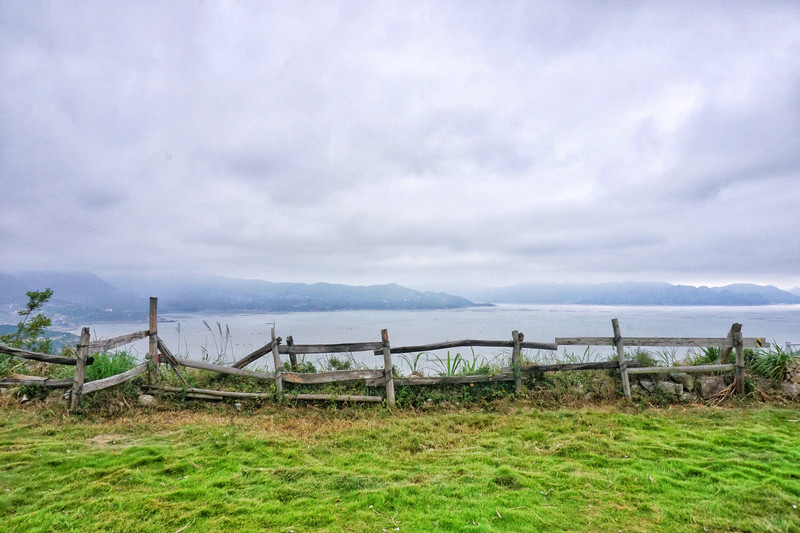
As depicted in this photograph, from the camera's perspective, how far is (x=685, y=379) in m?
7.51

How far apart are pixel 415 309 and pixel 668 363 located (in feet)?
196

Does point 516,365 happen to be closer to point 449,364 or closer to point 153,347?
point 449,364

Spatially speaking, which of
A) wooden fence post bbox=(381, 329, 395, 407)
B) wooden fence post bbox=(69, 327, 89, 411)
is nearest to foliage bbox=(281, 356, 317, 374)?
wooden fence post bbox=(381, 329, 395, 407)

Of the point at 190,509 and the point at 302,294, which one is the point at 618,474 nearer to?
the point at 190,509

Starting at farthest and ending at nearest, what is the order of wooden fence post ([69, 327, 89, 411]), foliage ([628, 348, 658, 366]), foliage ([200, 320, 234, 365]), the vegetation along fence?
foliage ([200, 320, 234, 365]), foliage ([628, 348, 658, 366]), the vegetation along fence, wooden fence post ([69, 327, 89, 411])

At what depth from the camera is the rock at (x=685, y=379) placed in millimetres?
7445

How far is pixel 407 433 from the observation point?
5.68 metres

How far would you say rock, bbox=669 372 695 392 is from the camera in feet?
24.4

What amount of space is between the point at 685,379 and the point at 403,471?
22.3ft

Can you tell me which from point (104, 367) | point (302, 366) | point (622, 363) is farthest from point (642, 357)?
point (104, 367)

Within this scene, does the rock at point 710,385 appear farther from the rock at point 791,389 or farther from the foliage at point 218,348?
the foliage at point 218,348

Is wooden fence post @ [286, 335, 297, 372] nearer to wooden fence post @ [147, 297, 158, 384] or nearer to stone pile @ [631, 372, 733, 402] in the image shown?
wooden fence post @ [147, 297, 158, 384]

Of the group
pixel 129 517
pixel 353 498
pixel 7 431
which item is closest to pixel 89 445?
pixel 7 431

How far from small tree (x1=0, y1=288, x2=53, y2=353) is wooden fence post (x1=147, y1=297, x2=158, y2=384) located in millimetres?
5274
